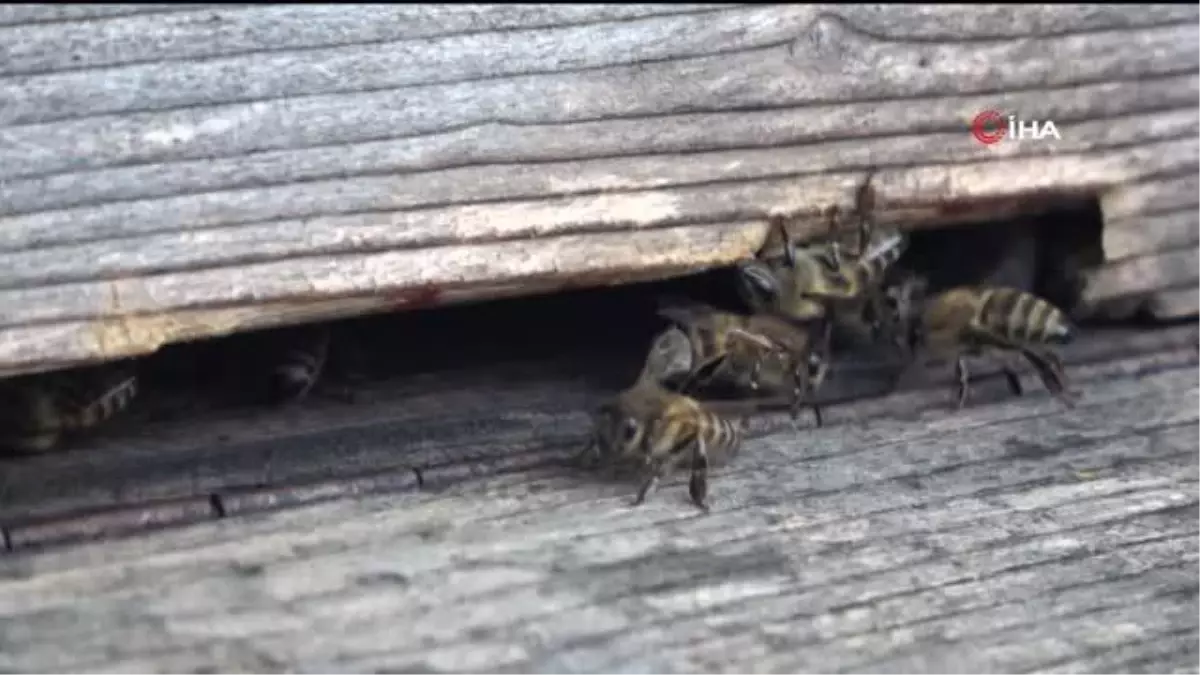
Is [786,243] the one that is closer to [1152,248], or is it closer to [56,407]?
[1152,248]

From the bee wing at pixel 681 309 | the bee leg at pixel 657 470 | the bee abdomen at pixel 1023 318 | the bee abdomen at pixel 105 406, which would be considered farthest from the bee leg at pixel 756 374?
the bee abdomen at pixel 105 406

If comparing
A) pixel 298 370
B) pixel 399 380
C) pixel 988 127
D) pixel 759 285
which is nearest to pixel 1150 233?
pixel 988 127

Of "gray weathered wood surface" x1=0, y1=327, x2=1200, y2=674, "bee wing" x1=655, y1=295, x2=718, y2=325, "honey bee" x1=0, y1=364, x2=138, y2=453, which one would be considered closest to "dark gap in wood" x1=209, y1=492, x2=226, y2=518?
"gray weathered wood surface" x1=0, y1=327, x2=1200, y2=674

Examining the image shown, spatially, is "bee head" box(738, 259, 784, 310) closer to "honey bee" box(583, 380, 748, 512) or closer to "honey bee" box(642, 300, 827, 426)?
"honey bee" box(642, 300, 827, 426)

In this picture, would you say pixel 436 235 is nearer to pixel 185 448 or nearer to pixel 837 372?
pixel 185 448

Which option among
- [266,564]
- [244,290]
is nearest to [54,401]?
[244,290]

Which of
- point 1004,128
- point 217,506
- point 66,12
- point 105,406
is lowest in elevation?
point 217,506

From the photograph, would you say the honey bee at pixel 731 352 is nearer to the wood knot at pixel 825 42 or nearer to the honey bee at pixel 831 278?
the honey bee at pixel 831 278
